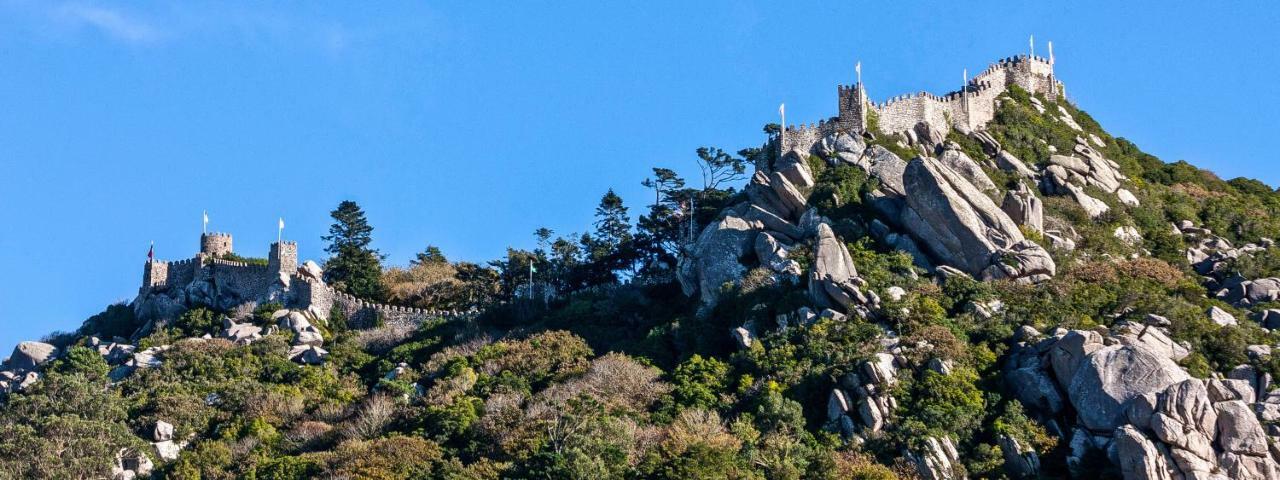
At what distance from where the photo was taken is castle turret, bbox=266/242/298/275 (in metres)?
82.8

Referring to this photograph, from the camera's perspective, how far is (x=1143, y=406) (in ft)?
180

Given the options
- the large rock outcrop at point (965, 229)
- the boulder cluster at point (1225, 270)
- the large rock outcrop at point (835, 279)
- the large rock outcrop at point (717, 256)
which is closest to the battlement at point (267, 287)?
the large rock outcrop at point (717, 256)

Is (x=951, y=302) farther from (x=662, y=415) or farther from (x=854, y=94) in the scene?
(x=854, y=94)

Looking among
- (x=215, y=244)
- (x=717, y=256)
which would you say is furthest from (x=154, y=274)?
(x=717, y=256)

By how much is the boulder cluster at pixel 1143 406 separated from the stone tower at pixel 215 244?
40.6 m

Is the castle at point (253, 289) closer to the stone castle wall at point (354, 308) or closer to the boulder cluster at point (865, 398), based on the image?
the stone castle wall at point (354, 308)

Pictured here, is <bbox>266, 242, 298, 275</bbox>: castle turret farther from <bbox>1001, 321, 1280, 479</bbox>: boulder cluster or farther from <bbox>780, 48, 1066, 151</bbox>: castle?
<bbox>1001, 321, 1280, 479</bbox>: boulder cluster

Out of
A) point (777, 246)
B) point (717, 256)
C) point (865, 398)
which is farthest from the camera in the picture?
point (717, 256)

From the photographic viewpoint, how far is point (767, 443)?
190 ft

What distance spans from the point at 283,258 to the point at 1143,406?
40654 mm

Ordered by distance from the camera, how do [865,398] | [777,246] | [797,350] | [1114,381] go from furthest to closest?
[777,246], [797,350], [865,398], [1114,381]

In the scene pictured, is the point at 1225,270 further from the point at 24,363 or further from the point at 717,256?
the point at 24,363

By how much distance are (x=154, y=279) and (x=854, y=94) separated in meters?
31.8

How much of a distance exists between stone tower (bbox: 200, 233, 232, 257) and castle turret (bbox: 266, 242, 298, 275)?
525 cm
